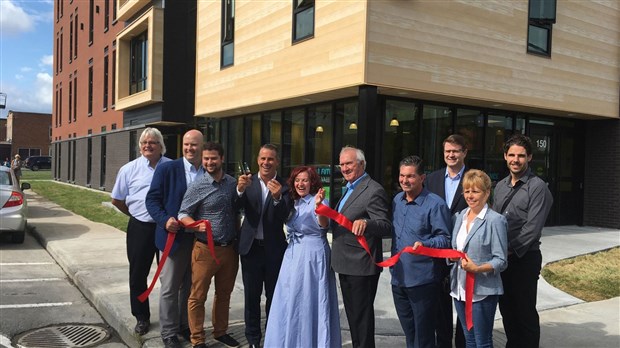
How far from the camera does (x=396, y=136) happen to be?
951 cm

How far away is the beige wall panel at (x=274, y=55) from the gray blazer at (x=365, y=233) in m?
4.64

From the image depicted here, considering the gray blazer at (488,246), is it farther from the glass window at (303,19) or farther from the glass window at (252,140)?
the glass window at (252,140)

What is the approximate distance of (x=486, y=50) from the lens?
31.3 ft

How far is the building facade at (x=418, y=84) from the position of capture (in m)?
8.53

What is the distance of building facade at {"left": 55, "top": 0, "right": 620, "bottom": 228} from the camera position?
336 inches

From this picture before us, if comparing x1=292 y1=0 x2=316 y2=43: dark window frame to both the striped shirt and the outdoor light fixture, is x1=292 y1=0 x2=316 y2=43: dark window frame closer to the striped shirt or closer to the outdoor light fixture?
the outdoor light fixture

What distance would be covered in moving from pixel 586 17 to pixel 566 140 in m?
3.18

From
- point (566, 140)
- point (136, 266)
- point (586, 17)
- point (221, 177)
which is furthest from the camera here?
point (566, 140)

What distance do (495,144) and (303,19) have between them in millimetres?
5156

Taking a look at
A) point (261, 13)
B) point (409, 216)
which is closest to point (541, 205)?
point (409, 216)

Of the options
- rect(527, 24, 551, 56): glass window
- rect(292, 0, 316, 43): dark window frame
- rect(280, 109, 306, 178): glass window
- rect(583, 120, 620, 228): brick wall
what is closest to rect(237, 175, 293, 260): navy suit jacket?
rect(292, 0, 316, 43): dark window frame

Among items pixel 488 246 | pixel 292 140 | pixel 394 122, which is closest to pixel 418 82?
pixel 394 122

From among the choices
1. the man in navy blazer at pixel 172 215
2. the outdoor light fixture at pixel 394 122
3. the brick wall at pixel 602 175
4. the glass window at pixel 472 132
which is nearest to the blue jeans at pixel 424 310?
the man in navy blazer at pixel 172 215

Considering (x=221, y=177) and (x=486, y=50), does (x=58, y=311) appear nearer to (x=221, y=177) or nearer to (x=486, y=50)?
(x=221, y=177)
